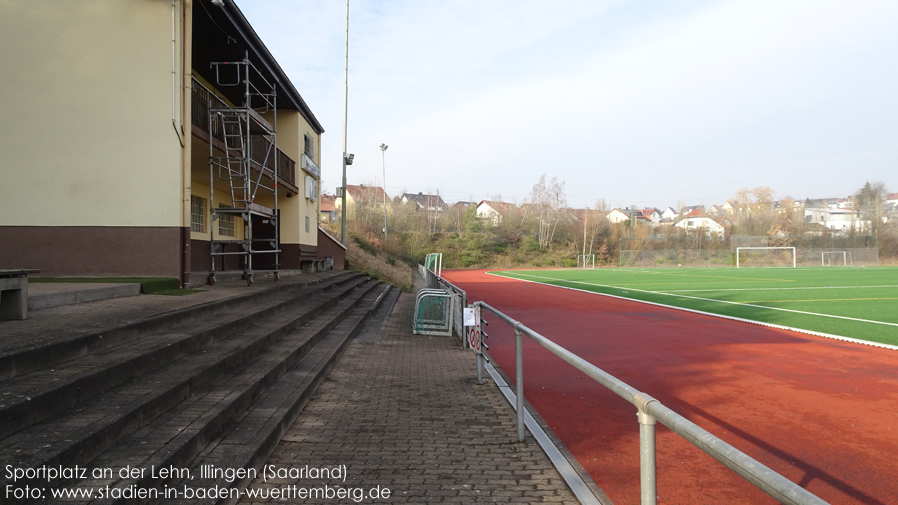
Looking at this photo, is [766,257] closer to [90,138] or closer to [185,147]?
[185,147]

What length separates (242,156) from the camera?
1239 centimetres

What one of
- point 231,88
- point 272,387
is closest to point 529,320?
point 272,387

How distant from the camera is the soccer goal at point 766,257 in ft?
177

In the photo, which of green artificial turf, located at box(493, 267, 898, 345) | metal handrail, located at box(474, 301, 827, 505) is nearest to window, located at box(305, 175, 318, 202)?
green artificial turf, located at box(493, 267, 898, 345)

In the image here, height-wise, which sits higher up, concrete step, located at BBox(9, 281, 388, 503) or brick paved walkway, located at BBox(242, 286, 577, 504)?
concrete step, located at BBox(9, 281, 388, 503)

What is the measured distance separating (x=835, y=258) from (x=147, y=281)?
65541 millimetres

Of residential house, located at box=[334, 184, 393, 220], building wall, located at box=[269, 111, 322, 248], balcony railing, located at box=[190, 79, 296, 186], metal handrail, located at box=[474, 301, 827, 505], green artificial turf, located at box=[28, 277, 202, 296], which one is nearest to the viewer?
metal handrail, located at box=[474, 301, 827, 505]

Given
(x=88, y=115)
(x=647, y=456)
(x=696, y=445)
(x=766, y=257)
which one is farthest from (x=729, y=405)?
(x=766, y=257)

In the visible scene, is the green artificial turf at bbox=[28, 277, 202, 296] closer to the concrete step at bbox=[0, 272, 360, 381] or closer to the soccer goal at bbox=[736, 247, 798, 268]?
the concrete step at bbox=[0, 272, 360, 381]

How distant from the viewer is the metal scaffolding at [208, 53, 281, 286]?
11.7 m

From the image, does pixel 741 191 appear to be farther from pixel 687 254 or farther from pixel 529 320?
pixel 529 320

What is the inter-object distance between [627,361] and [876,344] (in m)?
5.17

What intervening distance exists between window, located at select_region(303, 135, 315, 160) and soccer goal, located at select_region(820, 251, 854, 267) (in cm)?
5629

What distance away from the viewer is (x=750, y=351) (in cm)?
912
